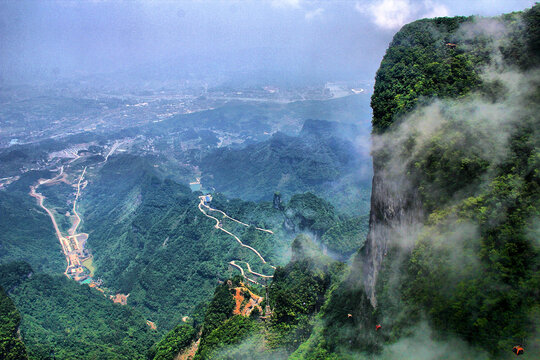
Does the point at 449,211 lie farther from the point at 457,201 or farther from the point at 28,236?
the point at 28,236

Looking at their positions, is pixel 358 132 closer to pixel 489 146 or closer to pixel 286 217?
pixel 286 217

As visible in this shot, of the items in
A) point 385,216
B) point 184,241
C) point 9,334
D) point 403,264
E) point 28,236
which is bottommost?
point 28,236

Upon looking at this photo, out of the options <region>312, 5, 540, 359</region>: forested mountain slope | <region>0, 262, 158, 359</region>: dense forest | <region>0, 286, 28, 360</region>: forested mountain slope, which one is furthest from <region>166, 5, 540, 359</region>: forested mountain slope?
<region>0, 286, 28, 360</region>: forested mountain slope

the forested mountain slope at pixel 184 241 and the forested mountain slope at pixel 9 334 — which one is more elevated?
the forested mountain slope at pixel 9 334

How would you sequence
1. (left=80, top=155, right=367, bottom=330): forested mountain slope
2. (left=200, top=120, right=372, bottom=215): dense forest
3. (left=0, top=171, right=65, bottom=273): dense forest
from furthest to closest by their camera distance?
(left=200, top=120, right=372, bottom=215): dense forest → (left=0, top=171, right=65, bottom=273): dense forest → (left=80, top=155, right=367, bottom=330): forested mountain slope

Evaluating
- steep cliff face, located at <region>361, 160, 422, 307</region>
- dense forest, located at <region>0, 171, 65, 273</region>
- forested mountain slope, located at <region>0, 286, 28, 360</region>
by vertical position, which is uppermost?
steep cliff face, located at <region>361, 160, 422, 307</region>

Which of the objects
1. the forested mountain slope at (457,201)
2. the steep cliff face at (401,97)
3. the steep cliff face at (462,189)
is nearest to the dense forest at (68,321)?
the forested mountain slope at (457,201)

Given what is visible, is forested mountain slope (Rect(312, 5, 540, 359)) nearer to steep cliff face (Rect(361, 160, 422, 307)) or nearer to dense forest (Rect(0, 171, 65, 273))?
steep cliff face (Rect(361, 160, 422, 307))

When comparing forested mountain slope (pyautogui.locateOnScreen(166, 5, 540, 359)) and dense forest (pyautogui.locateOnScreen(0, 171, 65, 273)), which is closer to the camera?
forested mountain slope (pyautogui.locateOnScreen(166, 5, 540, 359))

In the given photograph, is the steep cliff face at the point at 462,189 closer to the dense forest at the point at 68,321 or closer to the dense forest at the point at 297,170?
the dense forest at the point at 68,321

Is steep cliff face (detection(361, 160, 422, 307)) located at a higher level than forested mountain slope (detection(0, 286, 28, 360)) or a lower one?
higher

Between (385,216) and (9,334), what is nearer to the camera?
(385,216)

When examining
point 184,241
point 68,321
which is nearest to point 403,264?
point 68,321
